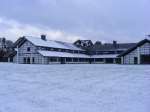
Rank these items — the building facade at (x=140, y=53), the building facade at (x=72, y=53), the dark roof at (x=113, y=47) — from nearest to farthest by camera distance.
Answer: the building facade at (x=140, y=53)
the building facade at (x=72, y=53)
the dark roof at (x=113, y=47)

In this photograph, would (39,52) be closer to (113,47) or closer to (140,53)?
(140,53)

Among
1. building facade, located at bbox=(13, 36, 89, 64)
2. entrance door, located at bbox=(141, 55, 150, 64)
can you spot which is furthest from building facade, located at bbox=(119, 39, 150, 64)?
building facade, located at bbox=(13, 36, 89, 64)

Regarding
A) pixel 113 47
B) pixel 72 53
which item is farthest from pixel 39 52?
pixel 113 47

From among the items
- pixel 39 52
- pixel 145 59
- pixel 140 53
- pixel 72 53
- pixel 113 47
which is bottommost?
pixel 145 59

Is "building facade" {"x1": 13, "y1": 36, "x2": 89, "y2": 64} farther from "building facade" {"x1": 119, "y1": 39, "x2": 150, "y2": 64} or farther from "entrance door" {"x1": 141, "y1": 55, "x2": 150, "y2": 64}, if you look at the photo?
"entrance door" {"x1": 141, "y1": 55, "x2": 150, "y2": 64}

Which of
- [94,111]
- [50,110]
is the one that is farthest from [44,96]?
[94,111]

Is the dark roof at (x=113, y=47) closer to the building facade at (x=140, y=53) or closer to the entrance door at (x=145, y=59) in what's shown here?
the building facade at (x=140, y=53)

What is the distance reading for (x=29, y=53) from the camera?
43.9 m

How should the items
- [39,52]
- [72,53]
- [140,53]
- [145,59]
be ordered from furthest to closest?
[72,53] → [39,52] → [145,59] → [140,53]

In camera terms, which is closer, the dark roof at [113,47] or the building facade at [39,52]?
the building facade at [39,52]

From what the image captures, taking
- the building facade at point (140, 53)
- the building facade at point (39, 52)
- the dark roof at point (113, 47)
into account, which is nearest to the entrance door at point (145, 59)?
the building facade at point (140, 53)

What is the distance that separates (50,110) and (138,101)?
7.50ft

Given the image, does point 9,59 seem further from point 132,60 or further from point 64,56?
point 132,60

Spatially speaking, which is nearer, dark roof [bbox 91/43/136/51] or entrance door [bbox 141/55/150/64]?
entrance door [bbox 141/55/150/64]
